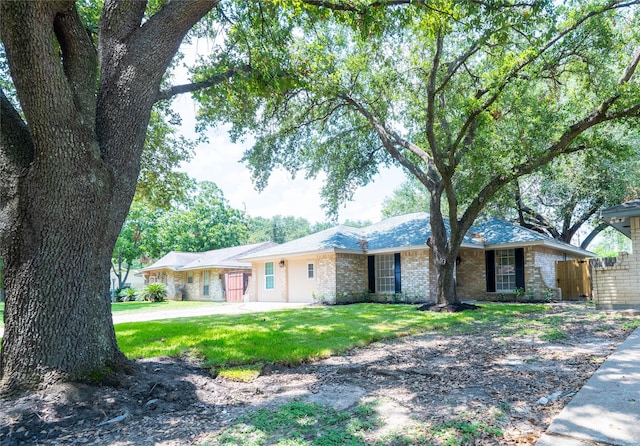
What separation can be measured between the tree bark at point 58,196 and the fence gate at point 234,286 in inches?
766

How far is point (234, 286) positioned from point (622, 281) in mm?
18834

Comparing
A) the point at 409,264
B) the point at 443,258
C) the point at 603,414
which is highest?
the point at 443,258

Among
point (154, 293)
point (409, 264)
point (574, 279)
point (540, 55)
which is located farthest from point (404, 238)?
point (154, 293)

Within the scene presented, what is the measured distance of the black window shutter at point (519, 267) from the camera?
16.8 metres

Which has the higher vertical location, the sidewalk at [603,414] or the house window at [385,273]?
the house window at [385,273]

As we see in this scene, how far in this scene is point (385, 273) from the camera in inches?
720

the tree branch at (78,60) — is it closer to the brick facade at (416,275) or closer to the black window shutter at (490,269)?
the brick facade at (416,275)

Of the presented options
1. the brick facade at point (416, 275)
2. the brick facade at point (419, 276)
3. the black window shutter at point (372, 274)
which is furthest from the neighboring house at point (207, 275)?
the brick facade at point (416, 275)

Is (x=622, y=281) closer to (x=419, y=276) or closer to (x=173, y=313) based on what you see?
(x=419, y=276)

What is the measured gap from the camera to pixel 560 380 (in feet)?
14.9

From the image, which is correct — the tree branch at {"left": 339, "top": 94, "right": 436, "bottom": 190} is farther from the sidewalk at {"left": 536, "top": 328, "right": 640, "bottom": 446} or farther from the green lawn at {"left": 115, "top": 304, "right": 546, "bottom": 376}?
the sidewalk at {"left": 536, "top": 328, "right": 640, "bottom": 446}

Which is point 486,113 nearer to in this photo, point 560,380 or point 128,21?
point 560,380

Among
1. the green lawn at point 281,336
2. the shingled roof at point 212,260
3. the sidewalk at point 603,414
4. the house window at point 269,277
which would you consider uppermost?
the shingled roof at point 212,260

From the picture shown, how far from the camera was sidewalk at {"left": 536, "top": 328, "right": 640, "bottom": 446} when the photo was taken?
2771mm
